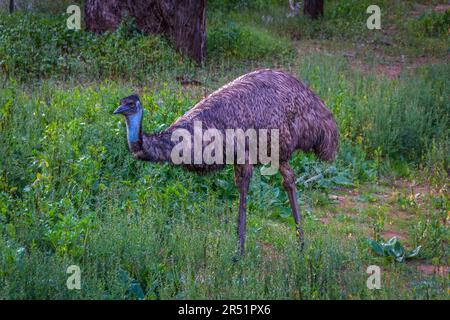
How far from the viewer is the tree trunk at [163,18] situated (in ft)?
40.4

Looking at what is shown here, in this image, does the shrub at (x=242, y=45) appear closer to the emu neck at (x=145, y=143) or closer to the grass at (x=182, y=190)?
the grass at (x=182, y=190)

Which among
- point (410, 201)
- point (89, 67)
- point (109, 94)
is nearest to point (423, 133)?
point (410, 201)

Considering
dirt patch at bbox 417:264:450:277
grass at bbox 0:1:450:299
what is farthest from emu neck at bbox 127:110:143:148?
dirt patch at bbox 417:264:450:277

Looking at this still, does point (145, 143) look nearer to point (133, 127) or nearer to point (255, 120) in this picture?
point (133, 127)

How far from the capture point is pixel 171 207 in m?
7.32

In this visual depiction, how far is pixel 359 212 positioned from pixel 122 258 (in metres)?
2.74

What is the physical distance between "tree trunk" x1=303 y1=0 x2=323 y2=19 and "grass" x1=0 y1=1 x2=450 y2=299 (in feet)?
12.1

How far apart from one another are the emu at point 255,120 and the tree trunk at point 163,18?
5782 millimetres

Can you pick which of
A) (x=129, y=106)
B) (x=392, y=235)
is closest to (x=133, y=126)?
(x=129, y=106)

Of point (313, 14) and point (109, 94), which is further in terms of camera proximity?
point (313, 14)

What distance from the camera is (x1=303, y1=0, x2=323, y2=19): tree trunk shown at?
1598 centimetres

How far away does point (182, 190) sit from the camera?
7.53m

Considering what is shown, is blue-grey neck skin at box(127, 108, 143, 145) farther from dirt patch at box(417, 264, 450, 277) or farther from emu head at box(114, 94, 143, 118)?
dirt patch at box(417, 264, 450, 277)
